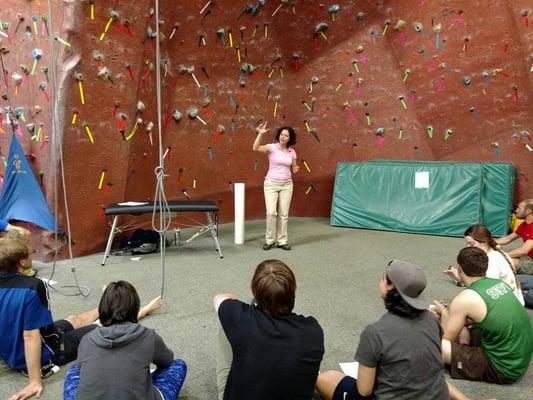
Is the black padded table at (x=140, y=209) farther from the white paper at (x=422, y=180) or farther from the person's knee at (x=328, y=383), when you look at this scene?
the white paper at (x=422, y=180)

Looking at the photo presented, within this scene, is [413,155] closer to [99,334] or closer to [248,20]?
[248,20]

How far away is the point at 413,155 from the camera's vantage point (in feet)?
20.3

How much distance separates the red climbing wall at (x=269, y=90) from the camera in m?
4.20

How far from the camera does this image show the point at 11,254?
6.57ft

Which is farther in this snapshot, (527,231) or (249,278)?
(249,278)

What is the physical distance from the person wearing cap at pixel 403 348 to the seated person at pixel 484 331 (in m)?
0.55

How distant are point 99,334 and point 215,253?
3.03 metres

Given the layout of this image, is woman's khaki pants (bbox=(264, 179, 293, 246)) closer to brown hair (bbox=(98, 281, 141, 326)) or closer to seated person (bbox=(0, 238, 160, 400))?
seated person (bbox=(0, 238, 160, 400))

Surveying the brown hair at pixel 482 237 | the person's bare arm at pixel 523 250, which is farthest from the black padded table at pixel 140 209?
the person's bare arm at pixel 523 250

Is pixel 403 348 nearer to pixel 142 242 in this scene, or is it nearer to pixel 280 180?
pixel 280 180

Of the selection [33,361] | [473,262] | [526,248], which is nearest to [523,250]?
[526,248]

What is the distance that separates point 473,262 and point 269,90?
474cm

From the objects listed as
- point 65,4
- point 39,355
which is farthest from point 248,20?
point 39,355

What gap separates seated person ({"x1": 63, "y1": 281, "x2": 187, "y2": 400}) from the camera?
1.49m
